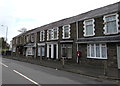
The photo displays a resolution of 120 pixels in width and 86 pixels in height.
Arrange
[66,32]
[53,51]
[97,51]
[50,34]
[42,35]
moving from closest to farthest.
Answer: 1. [97,51]
2. [66,32]
3. [53,51]
4. [50,34]
5. [42,35]

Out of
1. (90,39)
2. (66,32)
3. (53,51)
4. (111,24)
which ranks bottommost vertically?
(53,51)

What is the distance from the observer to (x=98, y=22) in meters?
17.0

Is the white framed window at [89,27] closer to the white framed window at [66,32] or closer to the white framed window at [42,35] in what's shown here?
the white framed window at [66,32]

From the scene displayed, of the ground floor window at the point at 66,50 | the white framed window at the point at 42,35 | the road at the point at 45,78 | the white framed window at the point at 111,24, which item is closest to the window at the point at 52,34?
the white framed window at the point at 42,35

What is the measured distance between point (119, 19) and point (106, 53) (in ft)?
12.1

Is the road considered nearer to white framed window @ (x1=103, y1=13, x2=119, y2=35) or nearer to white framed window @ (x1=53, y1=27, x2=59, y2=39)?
white framed window @ (x1=103, y1=13, x2=119, y2=35)

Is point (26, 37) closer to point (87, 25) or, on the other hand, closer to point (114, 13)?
point (87, 25)

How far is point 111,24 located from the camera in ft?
51.5

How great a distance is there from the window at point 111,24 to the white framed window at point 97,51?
5.55 ft

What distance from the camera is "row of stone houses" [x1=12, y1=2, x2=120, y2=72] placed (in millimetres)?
15047

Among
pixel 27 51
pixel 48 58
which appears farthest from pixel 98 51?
pixel 27 51

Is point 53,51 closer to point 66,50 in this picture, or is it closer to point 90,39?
point 66,50

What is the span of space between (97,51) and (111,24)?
11.0ft

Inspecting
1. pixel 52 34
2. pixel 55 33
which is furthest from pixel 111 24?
pixel 52 34
